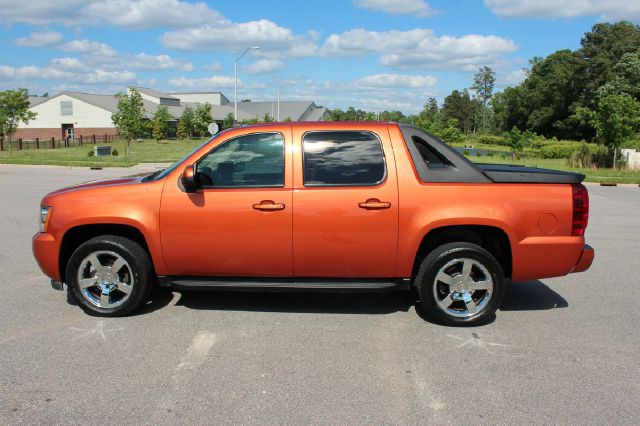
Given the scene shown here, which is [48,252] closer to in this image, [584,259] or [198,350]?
[198,350]

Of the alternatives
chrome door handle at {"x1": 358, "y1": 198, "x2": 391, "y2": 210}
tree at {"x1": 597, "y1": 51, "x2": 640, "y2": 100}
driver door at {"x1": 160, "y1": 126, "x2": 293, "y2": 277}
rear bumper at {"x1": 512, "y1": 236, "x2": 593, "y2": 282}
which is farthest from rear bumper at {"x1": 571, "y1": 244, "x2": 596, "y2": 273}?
tree at {"x1": 597, "y1": 51, "x2": 640, "y2": 100}

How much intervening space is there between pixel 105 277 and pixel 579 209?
14.2 feet

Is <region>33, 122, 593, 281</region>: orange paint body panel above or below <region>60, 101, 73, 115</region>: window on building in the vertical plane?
below

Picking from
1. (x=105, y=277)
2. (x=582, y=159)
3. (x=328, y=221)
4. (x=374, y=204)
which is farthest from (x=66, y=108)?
(x=374, y=204)

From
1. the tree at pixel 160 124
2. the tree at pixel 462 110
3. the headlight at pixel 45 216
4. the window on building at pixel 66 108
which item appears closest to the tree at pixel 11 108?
the tree at pixel 160 124

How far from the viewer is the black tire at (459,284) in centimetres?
471

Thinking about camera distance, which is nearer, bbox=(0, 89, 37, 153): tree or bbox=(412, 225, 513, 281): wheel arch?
bbox=(412, 225, 513, 281): wheel arch

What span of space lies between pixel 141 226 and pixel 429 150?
8.83ft

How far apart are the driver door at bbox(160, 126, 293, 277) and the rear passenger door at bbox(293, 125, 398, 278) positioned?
0.13 m

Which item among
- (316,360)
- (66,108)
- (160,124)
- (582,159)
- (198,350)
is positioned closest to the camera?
(316,360)

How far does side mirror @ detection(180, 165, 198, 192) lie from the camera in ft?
15.1

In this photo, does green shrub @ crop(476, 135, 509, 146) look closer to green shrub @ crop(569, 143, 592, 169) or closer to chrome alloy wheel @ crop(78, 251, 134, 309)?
green shrub @ crop(569, 143, 592, 169)

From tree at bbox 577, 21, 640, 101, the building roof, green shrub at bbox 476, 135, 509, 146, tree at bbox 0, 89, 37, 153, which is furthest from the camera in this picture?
green shrub at bbox 476, 135, 509, 146

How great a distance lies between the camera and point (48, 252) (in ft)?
16.2
